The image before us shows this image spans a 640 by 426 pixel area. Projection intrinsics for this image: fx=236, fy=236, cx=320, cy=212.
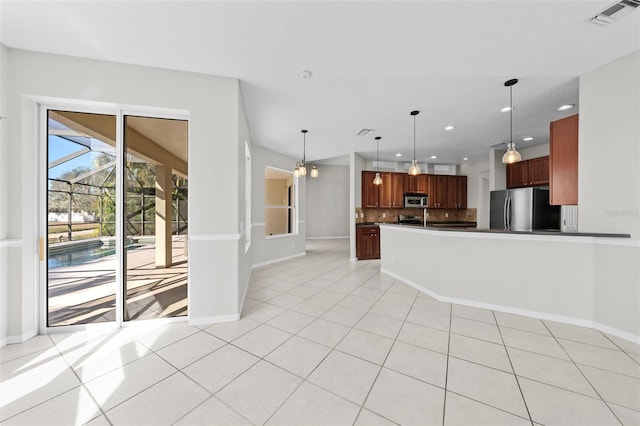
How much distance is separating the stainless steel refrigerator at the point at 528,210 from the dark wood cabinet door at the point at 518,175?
43.1 inches

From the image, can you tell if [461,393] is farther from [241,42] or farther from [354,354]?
[241,42]

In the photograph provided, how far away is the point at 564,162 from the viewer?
309 centimetres

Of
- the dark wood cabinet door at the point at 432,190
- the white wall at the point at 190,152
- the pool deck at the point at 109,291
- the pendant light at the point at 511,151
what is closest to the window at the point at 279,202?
the pool deck at the point at 109,291

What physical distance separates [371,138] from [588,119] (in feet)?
10.6

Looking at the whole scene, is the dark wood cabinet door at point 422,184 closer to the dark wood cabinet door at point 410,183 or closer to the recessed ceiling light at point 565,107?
the dark wood cabinet door at point 410,183

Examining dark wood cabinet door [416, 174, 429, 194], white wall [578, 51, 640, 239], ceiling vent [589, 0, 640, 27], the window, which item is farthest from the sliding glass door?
dark wood cabinet door [416, 174, 429, 194]

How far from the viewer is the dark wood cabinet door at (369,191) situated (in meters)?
6.61

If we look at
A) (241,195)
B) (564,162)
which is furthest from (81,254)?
(564,162)

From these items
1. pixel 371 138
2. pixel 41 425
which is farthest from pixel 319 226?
pixel 41 425

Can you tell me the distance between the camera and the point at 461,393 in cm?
160

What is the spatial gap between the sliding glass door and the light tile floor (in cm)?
41

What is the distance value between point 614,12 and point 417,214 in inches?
227

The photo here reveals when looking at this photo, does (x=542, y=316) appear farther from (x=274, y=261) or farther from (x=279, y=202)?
(x=279, y=202)

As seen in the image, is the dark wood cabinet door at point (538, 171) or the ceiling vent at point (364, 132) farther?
the dark wood cabinet door at point (538, 171)
